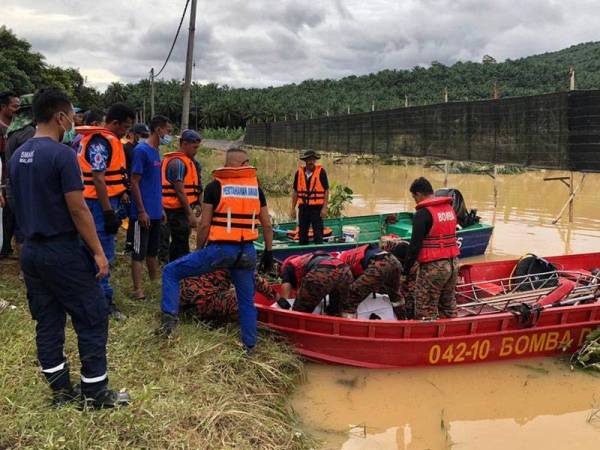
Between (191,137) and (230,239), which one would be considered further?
(191,137)

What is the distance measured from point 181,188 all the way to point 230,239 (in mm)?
1898

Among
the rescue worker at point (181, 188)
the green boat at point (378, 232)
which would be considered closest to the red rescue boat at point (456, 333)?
the rescue worker at point (181, 188)

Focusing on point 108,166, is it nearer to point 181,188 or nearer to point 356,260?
point 181,188

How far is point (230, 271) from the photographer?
15.3 feet

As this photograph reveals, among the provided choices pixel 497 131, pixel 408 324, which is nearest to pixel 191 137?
pixel 408 324

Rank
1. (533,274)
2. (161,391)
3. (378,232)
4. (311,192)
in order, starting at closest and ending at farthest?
(161,391), (533,274), (311,192), (378,232)

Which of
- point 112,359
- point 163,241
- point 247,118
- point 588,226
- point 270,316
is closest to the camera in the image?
point 112,359

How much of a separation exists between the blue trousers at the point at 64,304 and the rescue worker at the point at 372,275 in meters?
2.74

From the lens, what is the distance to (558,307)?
5.59m

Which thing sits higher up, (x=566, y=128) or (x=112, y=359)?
(x=566, y=128)

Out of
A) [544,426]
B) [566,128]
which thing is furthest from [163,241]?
[566,128]

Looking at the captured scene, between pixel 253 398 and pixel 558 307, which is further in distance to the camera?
pixel 558 307

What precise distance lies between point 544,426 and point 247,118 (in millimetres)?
64693

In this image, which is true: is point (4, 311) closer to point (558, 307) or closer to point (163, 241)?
point (163, 241)
